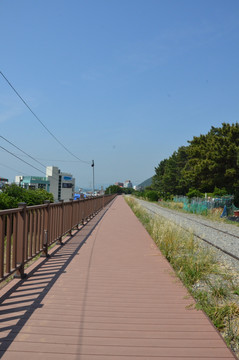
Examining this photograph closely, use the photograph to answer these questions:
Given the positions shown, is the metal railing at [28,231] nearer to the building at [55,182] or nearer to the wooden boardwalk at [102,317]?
the wooden boardwalk at [102,317]

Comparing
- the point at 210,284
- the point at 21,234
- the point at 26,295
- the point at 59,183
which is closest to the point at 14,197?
the point at 21,234

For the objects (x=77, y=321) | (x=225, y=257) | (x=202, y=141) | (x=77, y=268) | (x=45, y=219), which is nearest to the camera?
(x=77, y=321)

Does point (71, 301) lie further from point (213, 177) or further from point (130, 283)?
point (213, 177)

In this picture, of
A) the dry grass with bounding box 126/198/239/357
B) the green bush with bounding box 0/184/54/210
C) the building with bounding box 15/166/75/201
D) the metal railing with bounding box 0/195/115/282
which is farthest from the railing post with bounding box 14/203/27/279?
the building with bounding box 15/166/75/201

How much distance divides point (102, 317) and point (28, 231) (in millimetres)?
2545

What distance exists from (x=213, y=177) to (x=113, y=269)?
852 inches

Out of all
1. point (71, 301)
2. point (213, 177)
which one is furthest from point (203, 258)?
point (213, 177)

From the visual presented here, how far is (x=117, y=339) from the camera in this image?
3.08m

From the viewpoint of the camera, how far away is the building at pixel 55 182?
6038 inches

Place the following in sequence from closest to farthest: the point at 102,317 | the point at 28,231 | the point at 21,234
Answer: the point at 102,317 → the point at 21,234 → the point at 28,231

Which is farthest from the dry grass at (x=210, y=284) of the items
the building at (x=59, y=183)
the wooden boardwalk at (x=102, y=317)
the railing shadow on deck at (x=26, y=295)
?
the building at (x=59, y=183)

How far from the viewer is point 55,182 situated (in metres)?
157

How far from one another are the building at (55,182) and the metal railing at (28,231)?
143077mm

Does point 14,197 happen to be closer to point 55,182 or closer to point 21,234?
point 21,234
